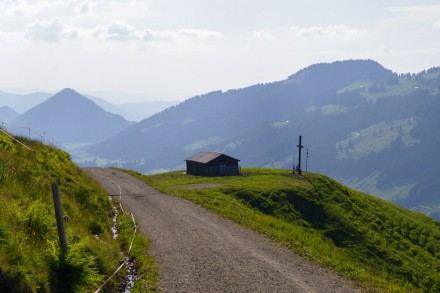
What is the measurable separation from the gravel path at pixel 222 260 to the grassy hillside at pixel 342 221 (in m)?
3.83

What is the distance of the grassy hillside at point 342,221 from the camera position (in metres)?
40.6

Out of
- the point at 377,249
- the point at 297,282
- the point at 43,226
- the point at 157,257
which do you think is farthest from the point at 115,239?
the point at 377,249

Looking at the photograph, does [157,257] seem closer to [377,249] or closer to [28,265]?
[28,265]

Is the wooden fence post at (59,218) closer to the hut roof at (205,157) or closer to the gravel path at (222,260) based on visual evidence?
the gravel path at (222,260)

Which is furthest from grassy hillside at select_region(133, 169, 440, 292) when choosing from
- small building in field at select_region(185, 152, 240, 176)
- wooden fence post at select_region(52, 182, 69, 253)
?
small building in field at select_region(185, 152, 240, 176)

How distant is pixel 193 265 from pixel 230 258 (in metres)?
2.06

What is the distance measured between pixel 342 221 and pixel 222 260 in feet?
112

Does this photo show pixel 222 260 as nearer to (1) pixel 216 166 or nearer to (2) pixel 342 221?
(2) pixel 342 221

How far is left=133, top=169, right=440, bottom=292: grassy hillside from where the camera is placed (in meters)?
40.6

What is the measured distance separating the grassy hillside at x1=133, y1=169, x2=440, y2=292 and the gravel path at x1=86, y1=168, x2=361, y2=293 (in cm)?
383

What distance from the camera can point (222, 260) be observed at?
2073 centimetres

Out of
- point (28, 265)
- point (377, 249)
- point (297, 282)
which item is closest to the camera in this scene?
point (28, 265)

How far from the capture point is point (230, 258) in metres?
21.1

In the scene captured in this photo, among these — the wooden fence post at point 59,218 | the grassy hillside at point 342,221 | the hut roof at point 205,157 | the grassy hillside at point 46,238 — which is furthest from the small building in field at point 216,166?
the wooden fence post at point 59,218
